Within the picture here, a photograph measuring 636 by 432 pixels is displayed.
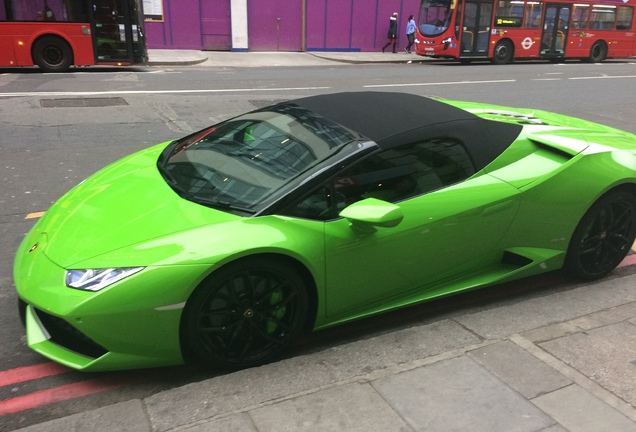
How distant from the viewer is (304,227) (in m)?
3.04

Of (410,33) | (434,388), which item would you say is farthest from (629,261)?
(410,33)

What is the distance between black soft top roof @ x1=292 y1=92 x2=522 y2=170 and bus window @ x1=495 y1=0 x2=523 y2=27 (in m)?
20.7

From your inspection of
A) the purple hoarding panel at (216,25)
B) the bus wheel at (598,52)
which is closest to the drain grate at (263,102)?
the purple hoarding panel at (216,25)

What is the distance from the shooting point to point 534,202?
3758 millimetres

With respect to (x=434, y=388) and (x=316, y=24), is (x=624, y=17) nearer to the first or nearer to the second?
(x=316, y=24)

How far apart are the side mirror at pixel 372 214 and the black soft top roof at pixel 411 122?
1.45 feet

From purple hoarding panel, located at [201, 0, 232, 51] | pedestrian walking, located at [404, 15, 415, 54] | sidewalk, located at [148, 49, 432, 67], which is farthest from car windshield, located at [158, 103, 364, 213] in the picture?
pedestrian walking, located at [404, 15, 415, 54]

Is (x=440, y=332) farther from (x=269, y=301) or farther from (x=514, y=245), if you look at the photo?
(x=269, y=301)

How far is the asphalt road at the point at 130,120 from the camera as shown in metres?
3.00

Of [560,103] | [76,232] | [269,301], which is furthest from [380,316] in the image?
[560,103]

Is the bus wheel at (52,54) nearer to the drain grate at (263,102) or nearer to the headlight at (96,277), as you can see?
the drain grate at (263,102)

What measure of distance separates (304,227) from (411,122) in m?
1.10

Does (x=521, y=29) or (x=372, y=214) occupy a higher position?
(x=521, y=29)

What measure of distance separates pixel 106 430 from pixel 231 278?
2.92ft
